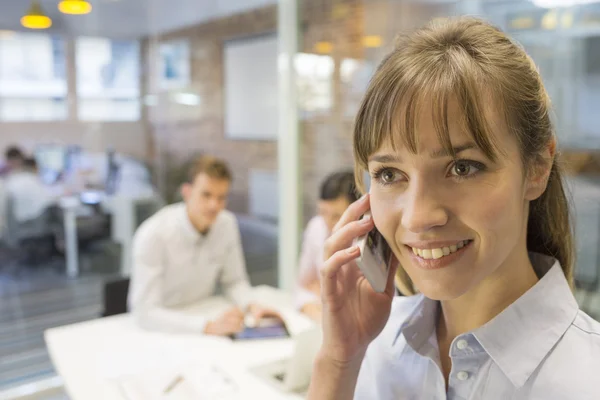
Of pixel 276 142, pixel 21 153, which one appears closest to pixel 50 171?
pixel 21 153

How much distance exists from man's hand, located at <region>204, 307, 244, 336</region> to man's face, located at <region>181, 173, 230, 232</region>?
2.00ft

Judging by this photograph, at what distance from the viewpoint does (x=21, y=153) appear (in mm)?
3434

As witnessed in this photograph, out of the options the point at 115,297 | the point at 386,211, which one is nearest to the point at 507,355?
the point at 386,211

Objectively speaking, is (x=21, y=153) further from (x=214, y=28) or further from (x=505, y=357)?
(x=505, y=357)

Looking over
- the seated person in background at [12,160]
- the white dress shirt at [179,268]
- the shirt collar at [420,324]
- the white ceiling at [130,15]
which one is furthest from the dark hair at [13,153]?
the shirt collar at [420,324]

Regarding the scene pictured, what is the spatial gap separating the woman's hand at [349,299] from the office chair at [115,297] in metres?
2.04

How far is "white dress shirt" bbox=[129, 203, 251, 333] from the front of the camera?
2453 mm

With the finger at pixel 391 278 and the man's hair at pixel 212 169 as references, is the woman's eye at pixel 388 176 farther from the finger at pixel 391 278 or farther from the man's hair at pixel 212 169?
the man's hair at pixel 212 169

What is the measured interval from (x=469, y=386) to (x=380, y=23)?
3.36 meters

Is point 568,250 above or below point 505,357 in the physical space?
above

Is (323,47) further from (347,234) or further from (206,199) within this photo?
(347,234)

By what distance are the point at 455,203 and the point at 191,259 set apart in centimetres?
221

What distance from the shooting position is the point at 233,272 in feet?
9.85

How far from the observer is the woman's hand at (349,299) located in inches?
40.4
